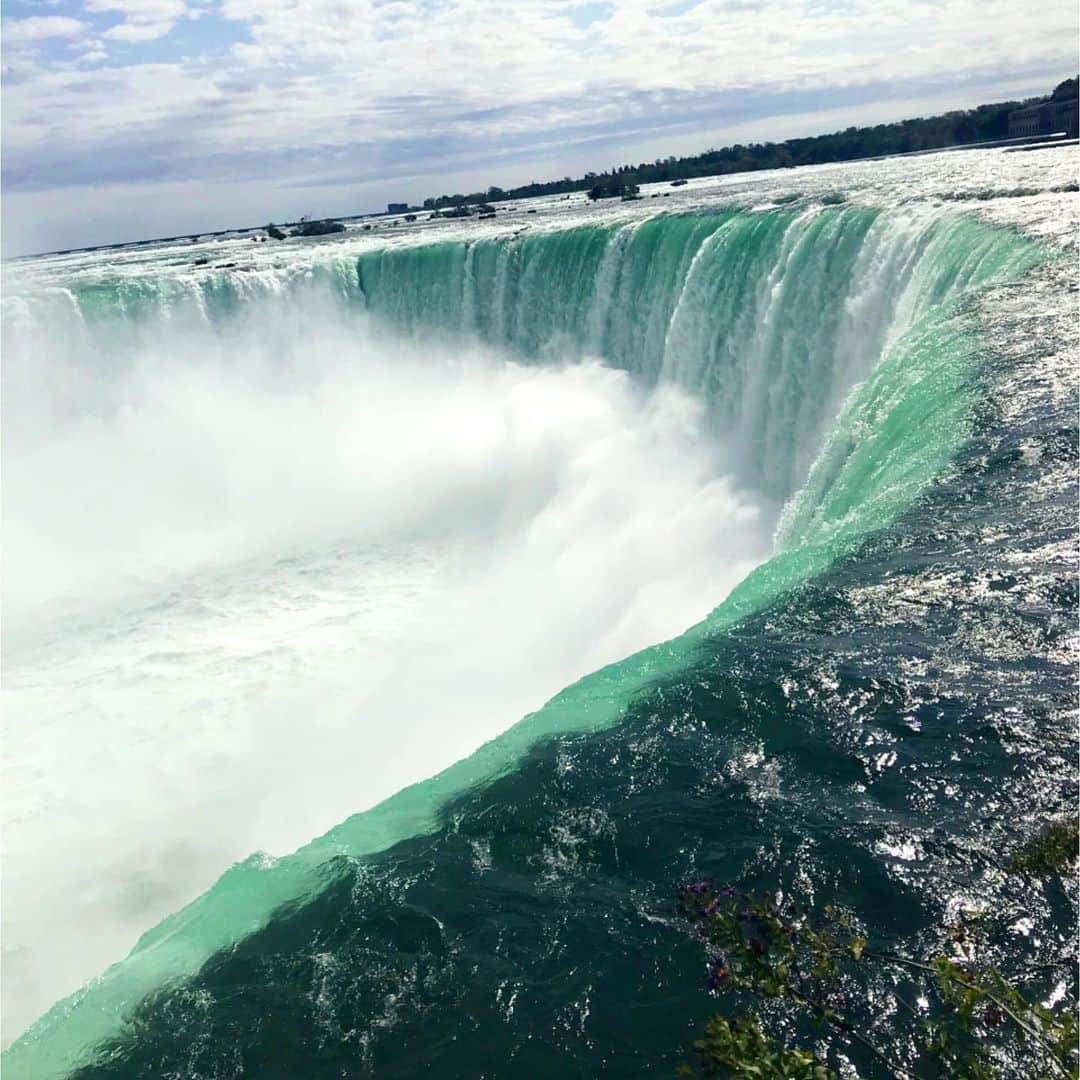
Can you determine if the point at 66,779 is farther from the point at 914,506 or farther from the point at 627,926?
the point at 914,506

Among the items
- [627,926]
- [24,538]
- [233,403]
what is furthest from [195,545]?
[627,926]

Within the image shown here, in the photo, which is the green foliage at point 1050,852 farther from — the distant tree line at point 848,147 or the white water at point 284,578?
the distant tree line at point 848,147

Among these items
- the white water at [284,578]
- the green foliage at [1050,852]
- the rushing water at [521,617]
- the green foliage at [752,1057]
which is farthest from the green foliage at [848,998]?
the white water at [284,578]

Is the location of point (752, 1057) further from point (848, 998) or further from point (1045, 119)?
point (1045, 119)

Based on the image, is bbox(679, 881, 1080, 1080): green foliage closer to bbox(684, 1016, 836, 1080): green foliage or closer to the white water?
bbox(684, 1016, 836, 1080): green foliage

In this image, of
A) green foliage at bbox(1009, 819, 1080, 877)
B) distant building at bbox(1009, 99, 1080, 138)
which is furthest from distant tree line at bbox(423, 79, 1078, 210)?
green foliage at bbox(1009, 819, 1080, 877)

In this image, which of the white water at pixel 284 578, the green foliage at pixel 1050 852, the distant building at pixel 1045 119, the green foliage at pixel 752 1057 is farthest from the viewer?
the distant building at pixel 1045 119
